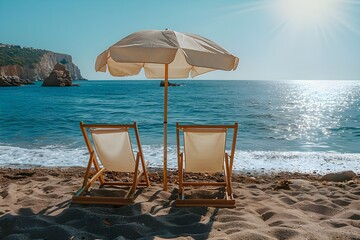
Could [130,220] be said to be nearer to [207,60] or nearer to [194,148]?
[194,148]

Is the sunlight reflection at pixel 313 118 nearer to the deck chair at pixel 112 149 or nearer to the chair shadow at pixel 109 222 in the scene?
the deck chair at pixel 112 149

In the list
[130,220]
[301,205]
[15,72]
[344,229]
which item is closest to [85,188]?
[130,220]

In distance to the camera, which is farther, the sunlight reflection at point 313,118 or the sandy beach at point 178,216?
the sunlight reflection at point 313,118

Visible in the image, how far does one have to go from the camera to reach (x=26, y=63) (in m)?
106

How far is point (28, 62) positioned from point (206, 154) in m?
117

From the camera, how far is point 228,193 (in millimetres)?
4340

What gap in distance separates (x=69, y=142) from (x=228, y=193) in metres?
8.67

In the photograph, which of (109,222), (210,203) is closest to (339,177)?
(210,203)

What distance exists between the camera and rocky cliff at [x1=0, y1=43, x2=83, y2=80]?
92.0 meters

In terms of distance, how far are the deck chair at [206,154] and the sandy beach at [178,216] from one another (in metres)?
0.14

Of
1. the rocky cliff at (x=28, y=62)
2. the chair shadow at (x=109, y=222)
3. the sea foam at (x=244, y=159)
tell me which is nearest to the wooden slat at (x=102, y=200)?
the chair shadow at (x=109, y=222)

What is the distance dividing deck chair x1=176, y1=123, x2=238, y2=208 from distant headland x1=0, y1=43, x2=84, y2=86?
79546 mm

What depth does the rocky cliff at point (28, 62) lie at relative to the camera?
92000mm

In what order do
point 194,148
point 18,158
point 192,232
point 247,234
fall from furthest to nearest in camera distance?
point 18,158 < point 194,148 < point 192,232 < point 247,234
